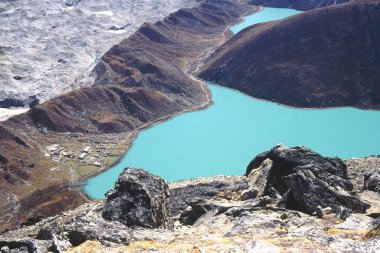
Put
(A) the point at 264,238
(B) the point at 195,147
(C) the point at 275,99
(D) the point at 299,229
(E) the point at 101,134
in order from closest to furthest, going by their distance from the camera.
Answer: (A) the point at 264,238, (D) the point at 299,229, (B) the point at 195,147, (E) the point at 101,134, (C) the point at 275,99

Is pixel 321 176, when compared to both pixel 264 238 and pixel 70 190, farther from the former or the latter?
pixel 70 190

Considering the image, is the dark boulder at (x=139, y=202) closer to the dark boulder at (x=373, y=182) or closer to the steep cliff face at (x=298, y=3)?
the dark boulder at (x=373, y=182)

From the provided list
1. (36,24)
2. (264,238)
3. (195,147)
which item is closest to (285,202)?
(264,238)

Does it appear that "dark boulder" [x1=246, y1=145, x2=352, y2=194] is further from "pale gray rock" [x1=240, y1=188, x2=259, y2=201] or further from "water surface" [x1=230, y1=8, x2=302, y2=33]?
"water surface" [x1=230, y1=8, x2=302, y2=33]

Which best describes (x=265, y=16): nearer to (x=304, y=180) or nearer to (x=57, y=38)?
(x=57, y=38)

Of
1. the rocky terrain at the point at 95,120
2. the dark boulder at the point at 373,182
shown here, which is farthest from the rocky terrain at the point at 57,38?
the dark boulder at the point at 373,182

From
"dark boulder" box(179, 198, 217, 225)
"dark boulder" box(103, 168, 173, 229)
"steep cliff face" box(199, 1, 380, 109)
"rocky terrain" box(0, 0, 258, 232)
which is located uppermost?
"dark boulder" box(103, 168, 173, 229)

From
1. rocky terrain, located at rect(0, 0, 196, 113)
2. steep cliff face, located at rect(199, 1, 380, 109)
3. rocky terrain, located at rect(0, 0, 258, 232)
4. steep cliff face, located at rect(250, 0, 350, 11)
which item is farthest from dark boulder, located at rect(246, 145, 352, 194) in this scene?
steep cliff face, located at rect(250, 0, 350, 11)
